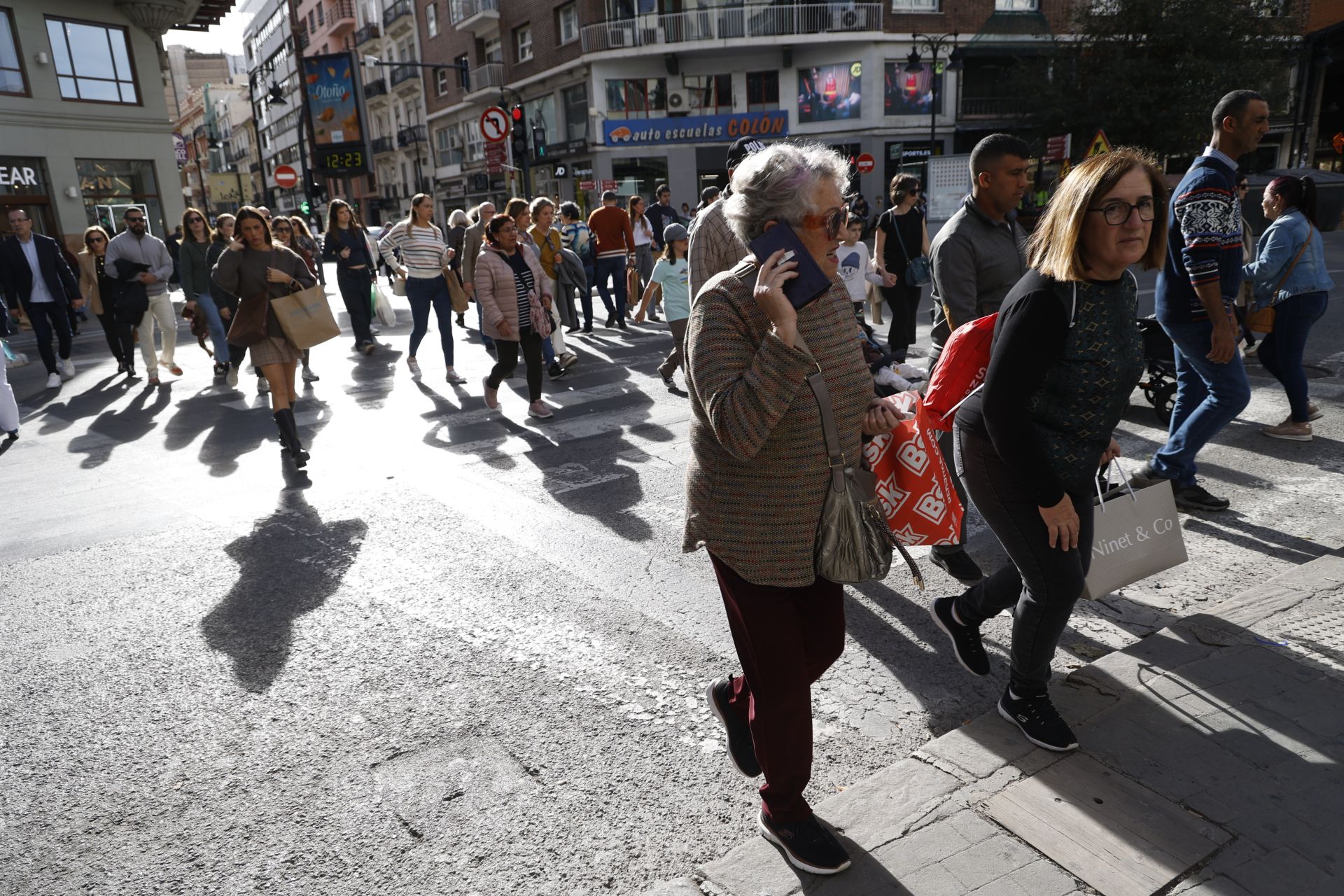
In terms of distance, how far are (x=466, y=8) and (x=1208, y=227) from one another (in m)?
45.6

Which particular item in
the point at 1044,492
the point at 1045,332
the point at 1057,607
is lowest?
the point at 1057,607

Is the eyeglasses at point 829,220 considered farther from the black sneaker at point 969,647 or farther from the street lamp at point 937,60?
the street lamp at point 937,60

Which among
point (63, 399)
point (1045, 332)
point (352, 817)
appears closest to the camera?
point (1045, 332)

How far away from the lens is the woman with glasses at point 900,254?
8.05m

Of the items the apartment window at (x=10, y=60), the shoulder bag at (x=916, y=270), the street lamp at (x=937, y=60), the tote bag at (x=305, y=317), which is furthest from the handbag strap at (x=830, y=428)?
the street lamp at (x=937, y=60)

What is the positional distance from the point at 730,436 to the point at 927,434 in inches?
28.4

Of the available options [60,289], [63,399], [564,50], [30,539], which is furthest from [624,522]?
[564,50]

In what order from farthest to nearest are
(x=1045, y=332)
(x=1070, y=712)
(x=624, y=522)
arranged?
(x=624, y=522)
(x=1070, y=712)
(x=1045, y=332)

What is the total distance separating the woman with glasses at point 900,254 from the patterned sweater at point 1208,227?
3.65 meters

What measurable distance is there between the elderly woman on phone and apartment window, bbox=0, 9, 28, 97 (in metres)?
26.3

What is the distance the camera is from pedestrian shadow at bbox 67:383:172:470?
7164 mm

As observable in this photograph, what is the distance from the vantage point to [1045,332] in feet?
7.78

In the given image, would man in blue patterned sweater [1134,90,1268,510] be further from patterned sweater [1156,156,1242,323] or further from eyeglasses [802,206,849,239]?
eyeglasses [802,206,849,239]

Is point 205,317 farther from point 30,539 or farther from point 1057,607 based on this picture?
point 1057,607
